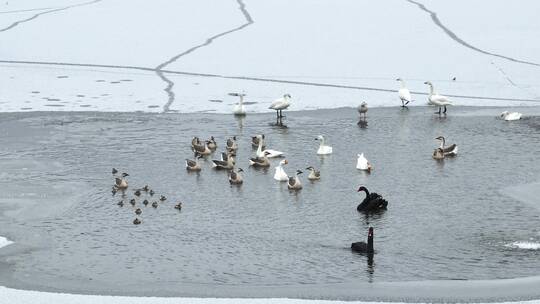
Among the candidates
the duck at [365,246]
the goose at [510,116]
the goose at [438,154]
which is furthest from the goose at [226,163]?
the goose at [510,116]

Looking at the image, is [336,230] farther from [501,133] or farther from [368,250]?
[501,133]

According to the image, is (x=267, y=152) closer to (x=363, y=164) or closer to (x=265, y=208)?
(x=363, y=164)

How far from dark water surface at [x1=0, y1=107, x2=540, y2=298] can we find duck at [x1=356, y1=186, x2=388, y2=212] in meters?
0.17

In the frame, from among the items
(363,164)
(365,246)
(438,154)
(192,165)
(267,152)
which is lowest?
(365,246)

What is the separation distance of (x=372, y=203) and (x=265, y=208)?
1951 mm

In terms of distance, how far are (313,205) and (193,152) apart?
5491 millimetres

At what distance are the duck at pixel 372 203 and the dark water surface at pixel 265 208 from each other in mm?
172

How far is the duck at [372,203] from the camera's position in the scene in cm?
1783

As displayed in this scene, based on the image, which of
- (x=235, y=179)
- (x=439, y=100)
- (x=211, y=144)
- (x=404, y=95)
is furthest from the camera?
(x=404, y=95)

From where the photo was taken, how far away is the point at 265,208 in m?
18.3

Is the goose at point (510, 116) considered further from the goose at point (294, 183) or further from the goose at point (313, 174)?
the goose at point (294, 183)

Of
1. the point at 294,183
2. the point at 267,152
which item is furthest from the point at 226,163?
the point at 294,183

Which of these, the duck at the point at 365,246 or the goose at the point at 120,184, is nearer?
the duck at the point at 365,246

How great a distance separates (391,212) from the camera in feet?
58.6
